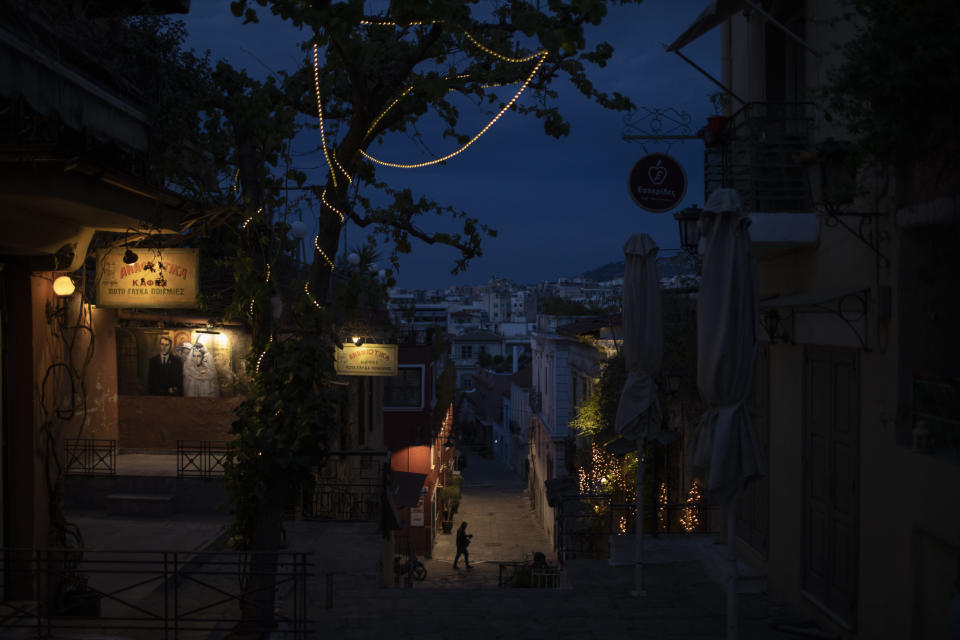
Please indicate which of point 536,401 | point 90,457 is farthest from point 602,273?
point 90,457

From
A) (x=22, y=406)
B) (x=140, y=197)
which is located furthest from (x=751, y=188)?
(x=22, y=406)

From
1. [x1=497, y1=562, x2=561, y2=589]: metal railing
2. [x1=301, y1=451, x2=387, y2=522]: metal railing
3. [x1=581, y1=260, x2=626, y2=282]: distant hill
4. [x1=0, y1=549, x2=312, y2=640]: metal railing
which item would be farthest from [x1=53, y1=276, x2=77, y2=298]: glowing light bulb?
[x1=581, y1=260, x2=626, y2=282]: distant hill

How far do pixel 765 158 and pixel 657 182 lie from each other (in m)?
1.74

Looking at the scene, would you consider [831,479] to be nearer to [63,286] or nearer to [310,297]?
[310,297]

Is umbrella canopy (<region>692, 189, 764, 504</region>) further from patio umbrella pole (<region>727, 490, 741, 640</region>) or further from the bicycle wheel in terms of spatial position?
the bicycle wheel

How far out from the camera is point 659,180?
36.1 ft

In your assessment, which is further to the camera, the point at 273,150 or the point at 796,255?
the point at 796,255

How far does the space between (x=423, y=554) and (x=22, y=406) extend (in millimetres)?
21142

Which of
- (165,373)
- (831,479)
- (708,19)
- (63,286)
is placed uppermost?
(708,19)

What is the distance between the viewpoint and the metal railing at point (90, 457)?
43.9 ft

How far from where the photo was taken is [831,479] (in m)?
8.12

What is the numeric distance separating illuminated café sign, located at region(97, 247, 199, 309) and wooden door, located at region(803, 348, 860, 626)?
7029mm

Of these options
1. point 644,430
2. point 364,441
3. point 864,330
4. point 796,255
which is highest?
point 796,255

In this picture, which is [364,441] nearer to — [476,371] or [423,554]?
[423,554]
